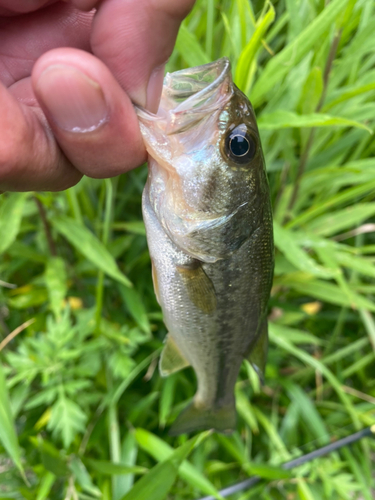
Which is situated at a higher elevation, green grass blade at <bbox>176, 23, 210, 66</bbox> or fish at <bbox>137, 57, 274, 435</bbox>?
green grass blade at <bbox>176, 23, 210, 66</bbox>

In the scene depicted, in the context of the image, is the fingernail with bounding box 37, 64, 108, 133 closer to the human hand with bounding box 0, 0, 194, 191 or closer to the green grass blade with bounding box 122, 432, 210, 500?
the human hand with bounding box 0, 0, 194, 191

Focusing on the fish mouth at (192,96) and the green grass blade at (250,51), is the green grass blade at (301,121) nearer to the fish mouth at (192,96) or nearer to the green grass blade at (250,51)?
the green grass blade at (250,51)

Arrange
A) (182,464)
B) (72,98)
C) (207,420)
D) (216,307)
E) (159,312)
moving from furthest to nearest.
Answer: (159,312)
(182,464)
(207,420)
(216,307)
(72,98)

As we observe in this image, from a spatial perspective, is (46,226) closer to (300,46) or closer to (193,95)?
(193,95)

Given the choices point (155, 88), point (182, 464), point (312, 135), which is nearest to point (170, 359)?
point (182, 464)

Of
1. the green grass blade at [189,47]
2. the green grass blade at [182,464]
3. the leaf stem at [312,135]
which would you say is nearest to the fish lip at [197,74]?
the green grass blade at [189,47]

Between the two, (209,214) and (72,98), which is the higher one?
(72,98)

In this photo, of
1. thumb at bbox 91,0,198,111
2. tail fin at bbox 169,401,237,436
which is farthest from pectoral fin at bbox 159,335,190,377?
thumb at bbox 91,0,198,111
